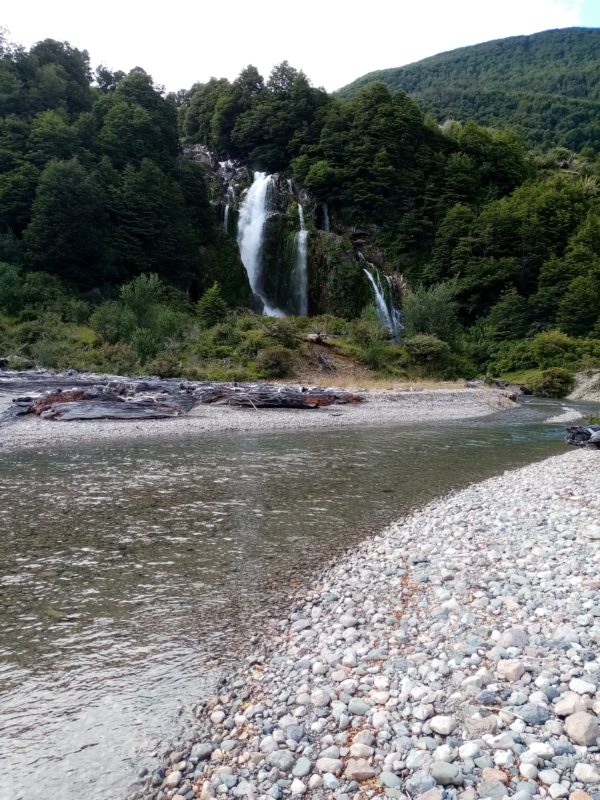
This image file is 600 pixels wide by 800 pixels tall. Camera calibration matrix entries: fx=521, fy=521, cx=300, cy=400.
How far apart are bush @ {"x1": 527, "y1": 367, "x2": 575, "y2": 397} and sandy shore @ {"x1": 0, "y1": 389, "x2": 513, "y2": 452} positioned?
36.0ft

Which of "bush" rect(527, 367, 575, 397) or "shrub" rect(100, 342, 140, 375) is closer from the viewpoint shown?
"shrub" rect(100, 342, 140, 375)

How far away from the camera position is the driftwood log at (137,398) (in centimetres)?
2116

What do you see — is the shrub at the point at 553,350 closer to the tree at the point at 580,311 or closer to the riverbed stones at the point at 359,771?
the tree at the point at 580,311

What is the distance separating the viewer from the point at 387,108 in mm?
72375

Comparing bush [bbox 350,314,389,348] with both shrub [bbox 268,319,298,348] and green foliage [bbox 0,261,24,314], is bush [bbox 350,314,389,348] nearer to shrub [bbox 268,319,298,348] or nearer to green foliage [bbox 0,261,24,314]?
shrub [bbox 268,319,298,348]

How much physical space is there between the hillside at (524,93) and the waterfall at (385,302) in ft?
259

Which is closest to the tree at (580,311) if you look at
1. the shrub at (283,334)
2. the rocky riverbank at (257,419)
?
the rocky riverbank at (257,419)

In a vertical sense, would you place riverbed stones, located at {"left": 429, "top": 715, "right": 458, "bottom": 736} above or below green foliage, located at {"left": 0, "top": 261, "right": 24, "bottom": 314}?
below

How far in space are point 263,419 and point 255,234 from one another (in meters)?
43.1

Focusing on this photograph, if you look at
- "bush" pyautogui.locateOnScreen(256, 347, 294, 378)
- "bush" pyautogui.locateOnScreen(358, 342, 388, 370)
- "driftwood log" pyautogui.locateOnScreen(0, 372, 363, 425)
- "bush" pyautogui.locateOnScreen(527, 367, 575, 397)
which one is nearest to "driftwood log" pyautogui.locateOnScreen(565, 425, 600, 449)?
"driftwood log" pyautogui.locateOnScreen(0, 372, 363, 425)

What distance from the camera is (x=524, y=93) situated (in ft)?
495

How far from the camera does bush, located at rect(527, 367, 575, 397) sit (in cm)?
4300

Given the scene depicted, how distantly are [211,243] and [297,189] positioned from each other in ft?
48.5

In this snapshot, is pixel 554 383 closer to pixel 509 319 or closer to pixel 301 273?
pixel 509 319
